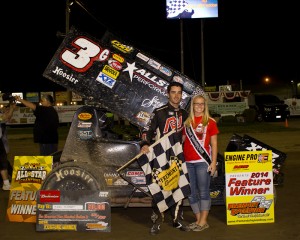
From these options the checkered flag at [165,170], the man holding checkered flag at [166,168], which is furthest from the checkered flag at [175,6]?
the checkered flag at [165,170]

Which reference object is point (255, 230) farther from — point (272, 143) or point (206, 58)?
point (206, 58)

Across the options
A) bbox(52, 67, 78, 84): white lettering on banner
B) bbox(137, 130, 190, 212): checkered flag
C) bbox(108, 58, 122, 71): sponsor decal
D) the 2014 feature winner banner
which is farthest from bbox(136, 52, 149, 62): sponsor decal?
the 2014 feature winner banner

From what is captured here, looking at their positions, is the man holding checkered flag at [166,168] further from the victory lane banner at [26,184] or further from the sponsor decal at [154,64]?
the victory lane banner at [26,184]

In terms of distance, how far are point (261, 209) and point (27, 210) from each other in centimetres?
300

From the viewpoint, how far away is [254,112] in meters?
28.4

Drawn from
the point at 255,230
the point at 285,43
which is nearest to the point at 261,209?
the point at 255,230

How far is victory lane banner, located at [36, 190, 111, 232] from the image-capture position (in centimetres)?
616

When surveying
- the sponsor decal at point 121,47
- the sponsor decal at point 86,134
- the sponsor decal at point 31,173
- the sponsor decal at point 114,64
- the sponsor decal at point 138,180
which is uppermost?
the sponsor decal at point 121,47

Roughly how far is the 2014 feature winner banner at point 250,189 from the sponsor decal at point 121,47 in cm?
190

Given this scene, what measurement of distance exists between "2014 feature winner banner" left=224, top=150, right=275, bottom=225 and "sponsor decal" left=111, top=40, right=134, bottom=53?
1897 millimetres

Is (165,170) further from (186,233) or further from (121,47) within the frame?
(121,47)

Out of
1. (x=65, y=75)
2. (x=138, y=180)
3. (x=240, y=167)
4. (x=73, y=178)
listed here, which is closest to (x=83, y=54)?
(x=65, y=75)

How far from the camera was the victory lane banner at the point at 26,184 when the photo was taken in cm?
682

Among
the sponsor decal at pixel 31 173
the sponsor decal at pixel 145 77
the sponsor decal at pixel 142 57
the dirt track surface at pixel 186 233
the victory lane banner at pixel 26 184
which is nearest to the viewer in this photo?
the dirt track surface at pixel 186 233
